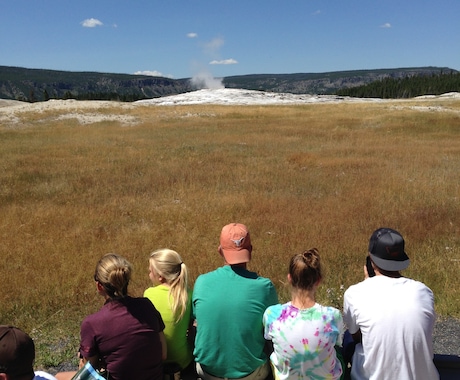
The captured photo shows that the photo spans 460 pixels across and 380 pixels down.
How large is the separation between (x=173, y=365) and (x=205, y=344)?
43 centimetres

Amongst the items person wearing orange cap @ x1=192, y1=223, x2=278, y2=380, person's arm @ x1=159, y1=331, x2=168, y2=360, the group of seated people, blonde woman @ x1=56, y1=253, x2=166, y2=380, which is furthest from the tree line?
blonde woman @ x1=56, y1=253, x2=166, y2=380

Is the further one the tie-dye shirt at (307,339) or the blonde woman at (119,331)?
the blonde woman at (119,331)

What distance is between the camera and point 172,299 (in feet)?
12.0

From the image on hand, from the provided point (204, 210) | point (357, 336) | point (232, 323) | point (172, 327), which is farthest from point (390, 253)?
point (204, 210)

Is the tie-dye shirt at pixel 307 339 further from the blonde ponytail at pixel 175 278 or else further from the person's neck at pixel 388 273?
the blonde ponytail at pixel 175 278

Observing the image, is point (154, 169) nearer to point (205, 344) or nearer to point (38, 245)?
point (38, 245)

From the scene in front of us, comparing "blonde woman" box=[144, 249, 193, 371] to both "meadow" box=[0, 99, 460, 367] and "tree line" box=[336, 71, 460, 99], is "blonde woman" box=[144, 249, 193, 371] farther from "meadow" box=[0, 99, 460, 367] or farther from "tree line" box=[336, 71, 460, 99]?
"tree line" box=[336, 71, 460, 99]

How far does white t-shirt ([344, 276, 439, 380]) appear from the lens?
9.64 feet

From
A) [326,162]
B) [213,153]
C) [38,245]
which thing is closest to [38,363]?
[38,245]

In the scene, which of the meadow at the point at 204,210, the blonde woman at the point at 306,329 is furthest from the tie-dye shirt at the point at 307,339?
the meadow at the point at 204,210

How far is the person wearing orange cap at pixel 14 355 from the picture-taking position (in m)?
2.23

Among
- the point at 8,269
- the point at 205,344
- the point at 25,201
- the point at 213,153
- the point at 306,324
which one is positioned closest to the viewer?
the point at 306,324

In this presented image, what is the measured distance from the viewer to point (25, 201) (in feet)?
36.2

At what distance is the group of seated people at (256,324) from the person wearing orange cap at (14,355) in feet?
A: 1.22
